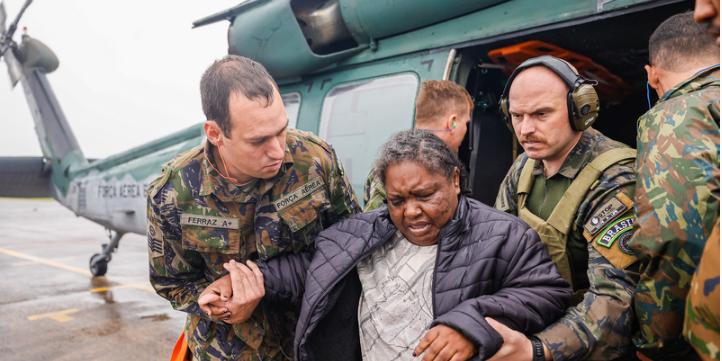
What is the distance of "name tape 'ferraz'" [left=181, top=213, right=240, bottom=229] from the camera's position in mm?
1949

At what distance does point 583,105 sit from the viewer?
1.68 m

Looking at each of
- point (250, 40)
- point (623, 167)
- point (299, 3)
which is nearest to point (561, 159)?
point (623, 167)

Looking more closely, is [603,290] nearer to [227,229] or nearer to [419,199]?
[419,199]

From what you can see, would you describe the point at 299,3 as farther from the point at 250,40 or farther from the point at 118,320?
the point at 118,320

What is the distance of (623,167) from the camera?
1.59 meters

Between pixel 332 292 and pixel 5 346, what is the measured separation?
4.64 metres

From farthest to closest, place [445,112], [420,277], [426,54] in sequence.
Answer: [426,54], [445,112], [420,277]

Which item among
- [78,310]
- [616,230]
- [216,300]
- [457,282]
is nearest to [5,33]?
[78,310]

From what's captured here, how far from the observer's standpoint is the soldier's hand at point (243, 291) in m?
1.74

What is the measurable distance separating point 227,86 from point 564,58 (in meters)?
2.33

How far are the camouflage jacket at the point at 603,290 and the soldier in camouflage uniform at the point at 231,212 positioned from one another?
96 centimetres

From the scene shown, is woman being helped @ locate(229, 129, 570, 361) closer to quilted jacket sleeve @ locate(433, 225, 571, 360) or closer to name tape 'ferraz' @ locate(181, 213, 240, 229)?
quilted jacket sleeve @ locate(433, 225, 571, 360)

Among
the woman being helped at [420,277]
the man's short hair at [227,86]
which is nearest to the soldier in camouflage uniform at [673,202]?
the woman being helped at [420,277]

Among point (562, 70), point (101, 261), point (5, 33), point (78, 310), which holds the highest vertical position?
point (5, 33)
